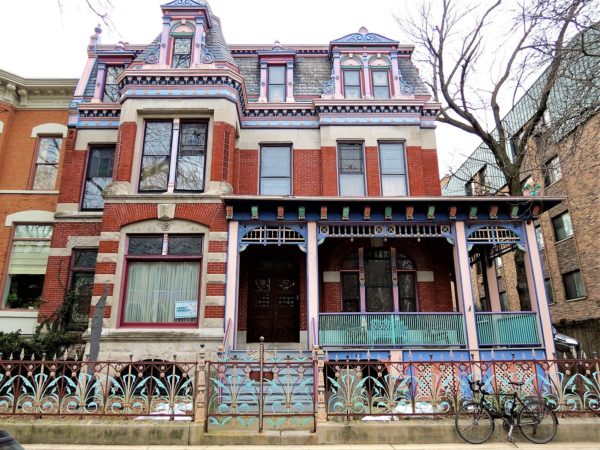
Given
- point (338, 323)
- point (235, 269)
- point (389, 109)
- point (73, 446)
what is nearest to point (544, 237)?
point (389, 109)

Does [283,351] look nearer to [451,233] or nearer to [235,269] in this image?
[235,269]

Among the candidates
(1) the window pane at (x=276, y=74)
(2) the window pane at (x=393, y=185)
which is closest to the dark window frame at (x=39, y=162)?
(1) the window pane at (x=276, y=74)

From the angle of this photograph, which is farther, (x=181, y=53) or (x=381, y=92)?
(x=381, y=92)

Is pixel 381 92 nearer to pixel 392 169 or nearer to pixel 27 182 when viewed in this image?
pixel 392 169

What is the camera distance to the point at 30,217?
1631 centimetres

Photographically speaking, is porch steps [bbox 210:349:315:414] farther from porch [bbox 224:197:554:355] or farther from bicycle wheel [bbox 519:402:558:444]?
bicycle wheel [bbox 519:402:558:444]

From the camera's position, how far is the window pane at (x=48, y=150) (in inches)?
678

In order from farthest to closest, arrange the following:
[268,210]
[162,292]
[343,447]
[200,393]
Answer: [162,292] → [268,210] → [200,393] → [343,447]

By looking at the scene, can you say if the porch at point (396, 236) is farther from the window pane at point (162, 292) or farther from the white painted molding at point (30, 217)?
the white painted molding at point (30, 217)

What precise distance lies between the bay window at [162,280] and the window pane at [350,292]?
503 centimetres

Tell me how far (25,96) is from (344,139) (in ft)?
42.5

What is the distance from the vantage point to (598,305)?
20219 millimetres

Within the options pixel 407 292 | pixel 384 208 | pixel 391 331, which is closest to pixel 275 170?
pixel 384 208

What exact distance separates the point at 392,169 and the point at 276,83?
5829mm
